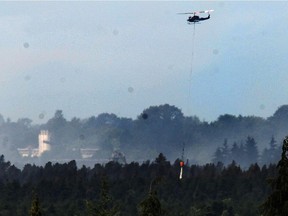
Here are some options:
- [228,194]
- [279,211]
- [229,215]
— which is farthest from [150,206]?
[228,194]

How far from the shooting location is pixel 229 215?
164 metres

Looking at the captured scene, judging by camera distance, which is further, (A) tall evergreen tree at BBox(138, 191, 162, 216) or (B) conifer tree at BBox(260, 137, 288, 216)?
(A) tall evergreen tree at BBox(138, 191, 162, 216)

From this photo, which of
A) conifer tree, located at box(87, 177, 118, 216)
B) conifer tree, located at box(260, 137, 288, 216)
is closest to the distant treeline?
conifer tree, located at box(87, 177, 118, 216)

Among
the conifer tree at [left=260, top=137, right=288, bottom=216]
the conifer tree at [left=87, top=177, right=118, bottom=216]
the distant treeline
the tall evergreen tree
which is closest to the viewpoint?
the conifer tree at [left=260, top=137, right=288, bottom=216]

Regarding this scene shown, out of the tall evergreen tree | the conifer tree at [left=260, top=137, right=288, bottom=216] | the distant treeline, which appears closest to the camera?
the conifer tree at [left=260, top=137, right=288, bottom=216]

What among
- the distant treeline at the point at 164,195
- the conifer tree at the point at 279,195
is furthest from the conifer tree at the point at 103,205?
the distant treeline at the point at 164,195

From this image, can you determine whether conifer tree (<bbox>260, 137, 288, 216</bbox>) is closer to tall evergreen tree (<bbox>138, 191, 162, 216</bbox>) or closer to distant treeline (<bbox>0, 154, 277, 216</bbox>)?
tall evergreen tree (<bbox>138, 191, 162, 216</bbox>)

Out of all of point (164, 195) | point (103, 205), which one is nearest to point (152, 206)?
point (103, 205)

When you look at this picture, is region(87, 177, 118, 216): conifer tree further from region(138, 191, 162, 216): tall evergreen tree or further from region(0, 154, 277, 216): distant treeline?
region(0, 154, 277, 216): distant treeline

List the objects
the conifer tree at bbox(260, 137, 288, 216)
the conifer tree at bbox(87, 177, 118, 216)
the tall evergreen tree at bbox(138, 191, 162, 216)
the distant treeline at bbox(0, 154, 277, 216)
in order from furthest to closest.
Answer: the distant treeline at bbox(0, 154, 277, 216) < the conifer tree at bbox(87, 177, 118, 216) < the tall evergreen tree at bbox(138, 191, 162, 216) < the conifer tree at bbox(260, 137, 288, 216)

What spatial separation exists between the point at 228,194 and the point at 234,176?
10.3 metres

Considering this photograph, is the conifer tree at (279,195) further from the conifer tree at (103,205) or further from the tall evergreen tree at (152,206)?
the conifer tree at (103,205)

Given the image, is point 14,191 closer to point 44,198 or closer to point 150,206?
point 44,198

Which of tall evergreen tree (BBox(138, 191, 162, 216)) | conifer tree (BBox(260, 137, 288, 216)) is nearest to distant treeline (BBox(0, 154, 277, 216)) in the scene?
tall evergreen tree (BBox(138, 191, 162, 216))
